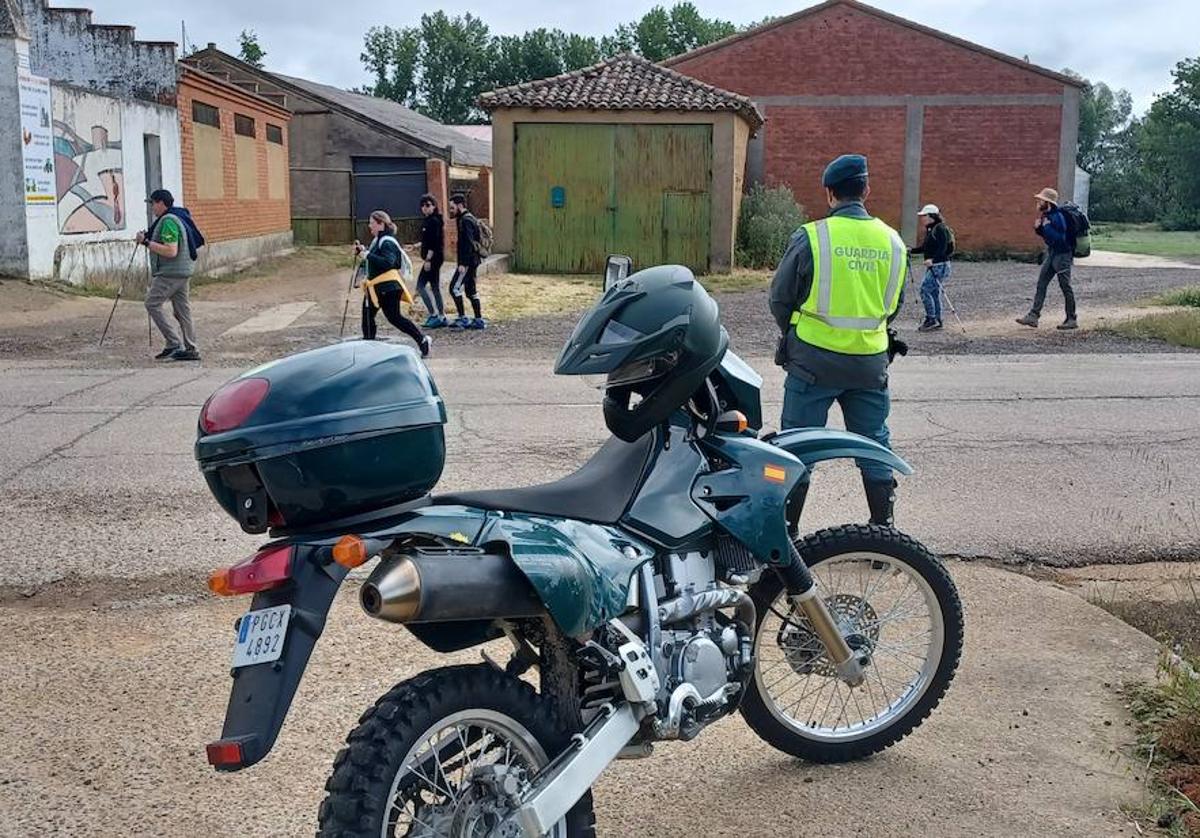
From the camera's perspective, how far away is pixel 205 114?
2653 cm

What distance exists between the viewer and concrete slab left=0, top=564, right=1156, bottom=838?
3676 mm

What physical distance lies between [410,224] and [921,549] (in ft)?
116

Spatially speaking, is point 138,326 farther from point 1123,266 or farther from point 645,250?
point 1123,266

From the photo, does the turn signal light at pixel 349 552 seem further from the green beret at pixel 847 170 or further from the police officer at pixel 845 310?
the green beret at pixel 847 170

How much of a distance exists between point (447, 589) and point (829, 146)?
34768mm

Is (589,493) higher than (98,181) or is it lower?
lower

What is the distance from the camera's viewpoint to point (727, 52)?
36594 millimetres

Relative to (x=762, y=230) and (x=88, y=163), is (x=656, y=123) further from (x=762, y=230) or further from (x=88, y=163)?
(x=88, y=163)

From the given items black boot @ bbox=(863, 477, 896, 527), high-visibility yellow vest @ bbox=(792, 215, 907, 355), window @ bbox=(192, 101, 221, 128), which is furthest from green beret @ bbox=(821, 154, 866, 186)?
window @ bbox=(192, 101, 221, 128)

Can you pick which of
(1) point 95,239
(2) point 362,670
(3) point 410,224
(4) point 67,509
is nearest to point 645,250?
(1) point 95,239

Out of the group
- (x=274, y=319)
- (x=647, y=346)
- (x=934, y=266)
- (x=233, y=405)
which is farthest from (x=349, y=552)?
(x=274, y=319)

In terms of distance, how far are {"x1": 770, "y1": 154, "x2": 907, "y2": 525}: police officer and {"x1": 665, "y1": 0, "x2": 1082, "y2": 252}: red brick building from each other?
30.3 m

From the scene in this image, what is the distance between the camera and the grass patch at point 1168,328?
1556 cm

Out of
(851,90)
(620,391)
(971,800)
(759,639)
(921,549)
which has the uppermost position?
(851,90)
